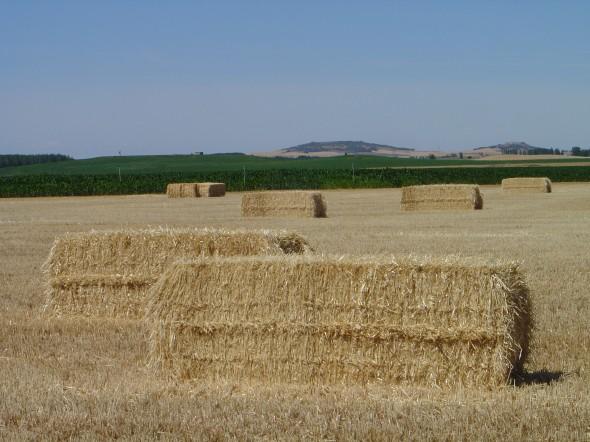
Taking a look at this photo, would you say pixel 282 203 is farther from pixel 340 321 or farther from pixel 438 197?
pixel 340 321

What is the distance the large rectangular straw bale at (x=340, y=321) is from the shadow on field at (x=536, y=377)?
19 centimetres

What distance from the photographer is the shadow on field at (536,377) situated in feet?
26.8

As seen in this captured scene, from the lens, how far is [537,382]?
26.9 ft

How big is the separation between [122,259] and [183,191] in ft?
125

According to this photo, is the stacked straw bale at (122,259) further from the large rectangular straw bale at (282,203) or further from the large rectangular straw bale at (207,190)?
the large rectangular straw bale at (207,190)

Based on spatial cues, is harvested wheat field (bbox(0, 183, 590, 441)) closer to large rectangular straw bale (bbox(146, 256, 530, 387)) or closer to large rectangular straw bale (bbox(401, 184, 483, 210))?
large rectangular straw bale (bbox(146, 256, 530, 387))

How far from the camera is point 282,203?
1304 inches

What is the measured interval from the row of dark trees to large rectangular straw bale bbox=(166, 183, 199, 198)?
7765cm

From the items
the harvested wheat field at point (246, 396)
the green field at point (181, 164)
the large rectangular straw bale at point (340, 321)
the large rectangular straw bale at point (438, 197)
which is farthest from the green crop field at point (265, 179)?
the large rectangular straw bale at point (340, 321)

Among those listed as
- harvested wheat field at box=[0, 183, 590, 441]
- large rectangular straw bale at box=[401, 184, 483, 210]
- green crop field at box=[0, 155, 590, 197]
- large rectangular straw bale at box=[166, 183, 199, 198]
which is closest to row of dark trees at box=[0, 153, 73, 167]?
green crop field at box=[0, 155, 590, 197]

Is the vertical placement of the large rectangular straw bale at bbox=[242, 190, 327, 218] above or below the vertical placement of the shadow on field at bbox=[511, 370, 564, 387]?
above

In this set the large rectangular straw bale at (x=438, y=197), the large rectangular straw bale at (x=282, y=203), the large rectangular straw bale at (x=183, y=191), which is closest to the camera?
the large rectangular straw bale at (x=282, y=203)

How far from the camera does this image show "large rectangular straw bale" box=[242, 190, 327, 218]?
107ft

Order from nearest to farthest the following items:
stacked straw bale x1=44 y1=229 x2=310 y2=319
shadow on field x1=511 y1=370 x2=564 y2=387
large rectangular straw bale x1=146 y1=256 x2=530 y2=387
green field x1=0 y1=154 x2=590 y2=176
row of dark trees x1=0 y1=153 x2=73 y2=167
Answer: large rectangular straw bale x1=146 y1=256 x2=530 y2=387, shadow on field x1=511 y1=370 x2=564 y2=387, stacked straw bale x1=44 y1=229 x2=310 y2=319, green field x1=0 y1=154 x2=590 y2=176, row of dark trees x1=0 y1=153 x2=73 y2=167
